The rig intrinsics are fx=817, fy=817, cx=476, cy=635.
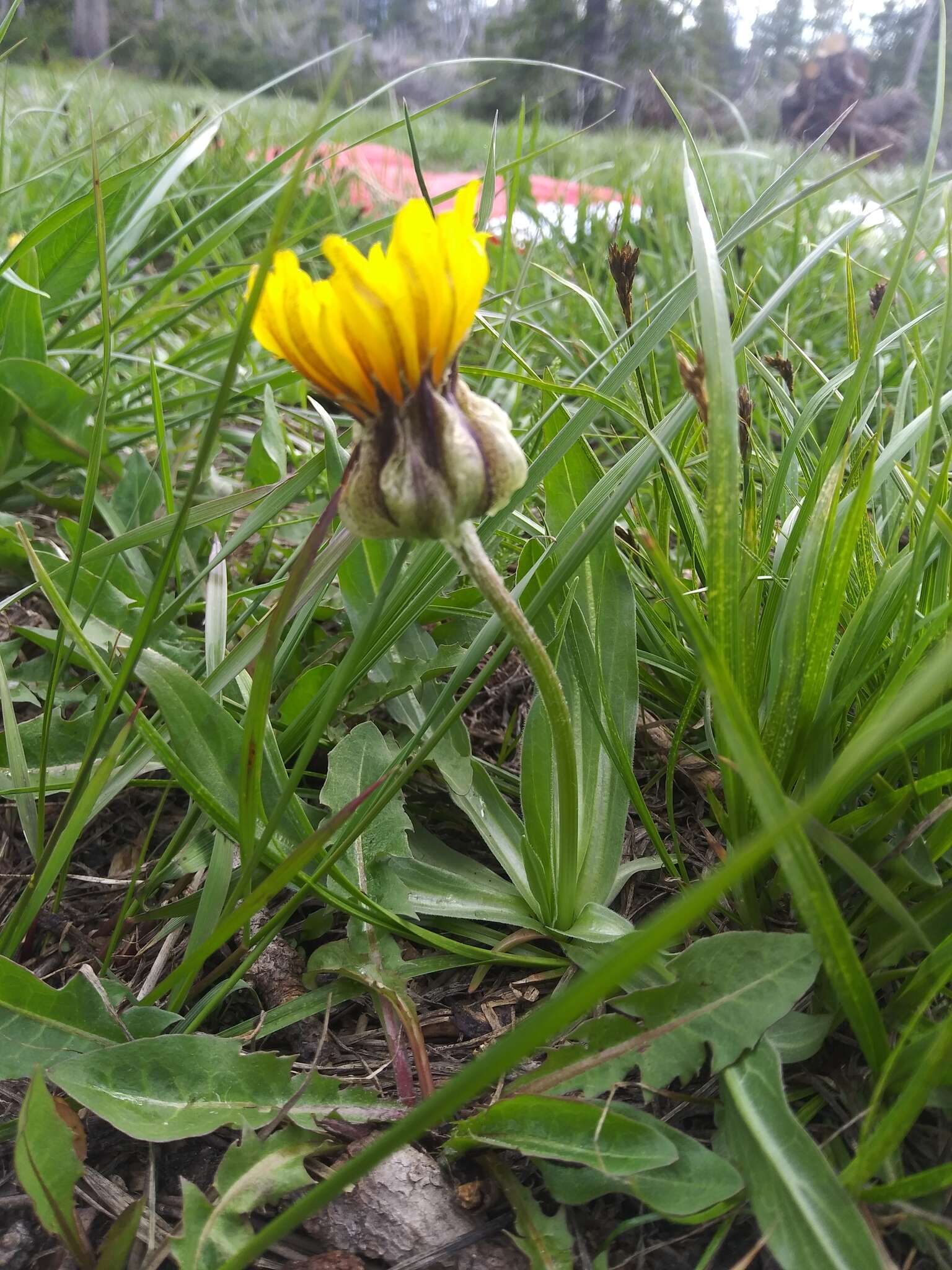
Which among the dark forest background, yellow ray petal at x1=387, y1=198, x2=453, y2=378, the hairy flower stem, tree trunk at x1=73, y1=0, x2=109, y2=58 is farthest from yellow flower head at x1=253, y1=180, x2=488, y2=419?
tree trunk at x1=73, y1=0, x2=109, y2=58

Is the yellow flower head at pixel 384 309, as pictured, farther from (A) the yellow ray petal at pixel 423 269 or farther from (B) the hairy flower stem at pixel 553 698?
(B) the hairy flower stem at pixel 553 698

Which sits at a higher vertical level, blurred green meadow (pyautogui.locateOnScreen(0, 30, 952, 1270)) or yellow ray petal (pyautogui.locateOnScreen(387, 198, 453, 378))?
yellow ray petal (pyautogui.locateOnScreen(387, 198, 453, 378))

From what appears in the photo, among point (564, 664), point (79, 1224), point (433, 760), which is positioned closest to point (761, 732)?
point (564, 664)

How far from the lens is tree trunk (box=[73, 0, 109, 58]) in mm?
14625

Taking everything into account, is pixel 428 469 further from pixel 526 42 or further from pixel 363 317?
pixel 526 42

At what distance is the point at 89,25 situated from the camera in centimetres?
1491

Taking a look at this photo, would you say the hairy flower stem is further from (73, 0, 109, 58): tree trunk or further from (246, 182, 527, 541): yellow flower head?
(73, 0, 109, 58): tree trunk

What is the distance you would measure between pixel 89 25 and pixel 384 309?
1938 cm

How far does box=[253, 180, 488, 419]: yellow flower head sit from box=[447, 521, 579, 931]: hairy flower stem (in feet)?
0.37

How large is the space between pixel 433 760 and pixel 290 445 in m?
0.97

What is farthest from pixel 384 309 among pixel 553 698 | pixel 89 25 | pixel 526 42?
pixel 526 42

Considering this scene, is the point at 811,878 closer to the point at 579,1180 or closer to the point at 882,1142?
the point at 882,1142

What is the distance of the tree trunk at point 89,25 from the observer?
14625 millimetres

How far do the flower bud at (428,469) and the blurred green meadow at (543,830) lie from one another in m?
0.07
